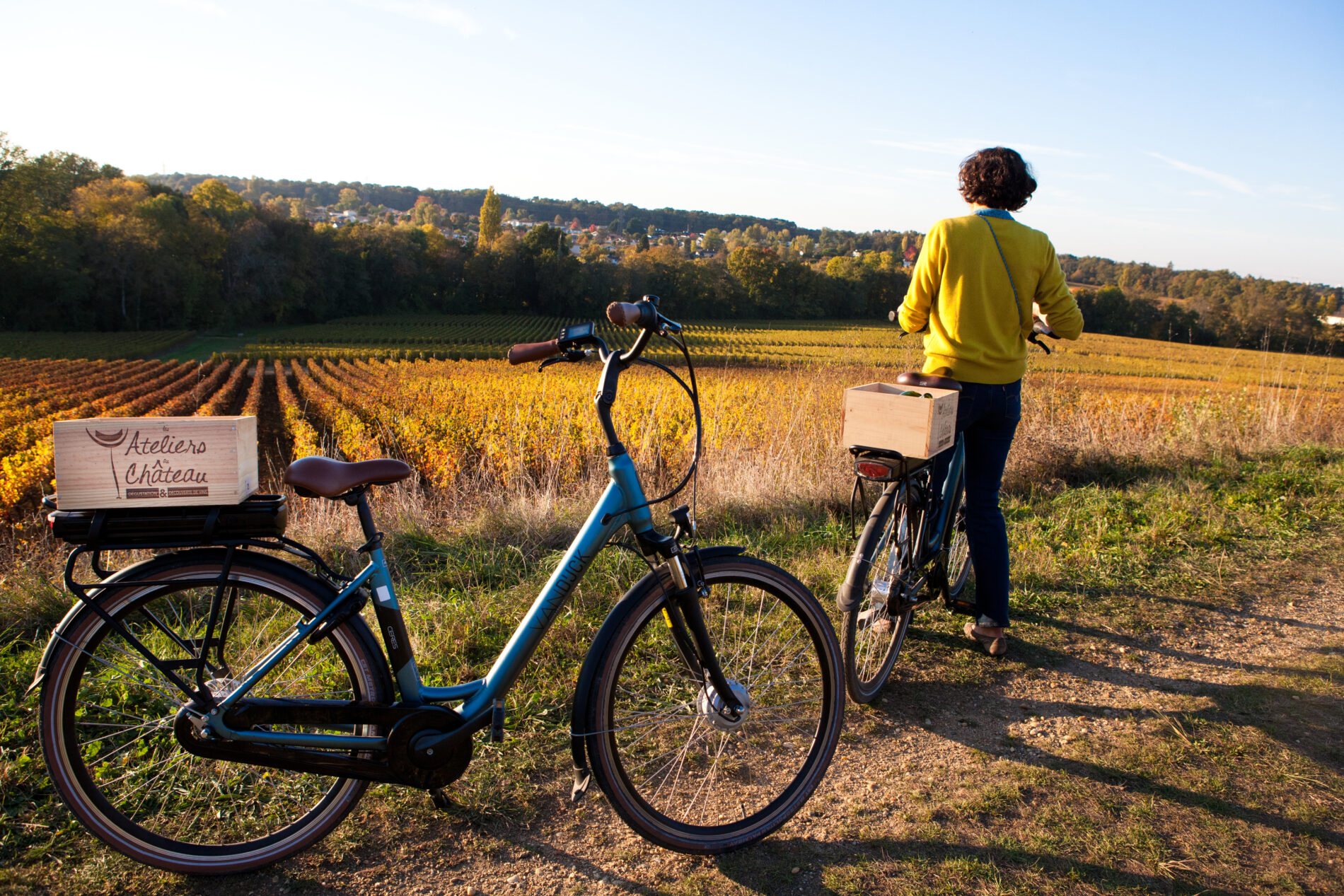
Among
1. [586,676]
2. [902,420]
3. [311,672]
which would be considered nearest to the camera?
[586,676]

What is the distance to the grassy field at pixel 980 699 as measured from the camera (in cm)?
210

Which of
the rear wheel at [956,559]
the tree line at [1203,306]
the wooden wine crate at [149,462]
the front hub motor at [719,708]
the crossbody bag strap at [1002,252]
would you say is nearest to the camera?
the wooden wine crate at [149,462]

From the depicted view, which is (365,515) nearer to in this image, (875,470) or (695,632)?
(695,632)

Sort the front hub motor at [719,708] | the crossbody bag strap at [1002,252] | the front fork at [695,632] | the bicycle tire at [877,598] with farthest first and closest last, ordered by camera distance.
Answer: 1. the crossbody bag strap at [1002,252]
2. the bicycle tire at [877,598]
3. the front hub motor at [719,708]
4. the front fork at [695,632]

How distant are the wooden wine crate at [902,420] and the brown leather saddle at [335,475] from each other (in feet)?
5.71

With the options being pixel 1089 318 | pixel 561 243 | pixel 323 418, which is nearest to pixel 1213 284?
pixel 1089 318

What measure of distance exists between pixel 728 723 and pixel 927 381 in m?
1.76

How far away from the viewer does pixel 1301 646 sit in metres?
3.63

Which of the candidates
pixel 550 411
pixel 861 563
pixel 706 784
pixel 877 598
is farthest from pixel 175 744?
pixel 550 411

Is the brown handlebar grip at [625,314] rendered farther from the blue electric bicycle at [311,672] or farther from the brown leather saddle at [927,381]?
the brown leather saddle at [927,381]

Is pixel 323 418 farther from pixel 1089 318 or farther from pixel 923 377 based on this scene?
pixel 1089 318

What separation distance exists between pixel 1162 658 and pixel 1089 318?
65.8 metres

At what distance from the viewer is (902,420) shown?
279cm

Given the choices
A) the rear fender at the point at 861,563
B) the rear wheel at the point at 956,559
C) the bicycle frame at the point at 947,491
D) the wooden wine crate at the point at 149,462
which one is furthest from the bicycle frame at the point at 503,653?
the rear wheel at the point at 956,559
